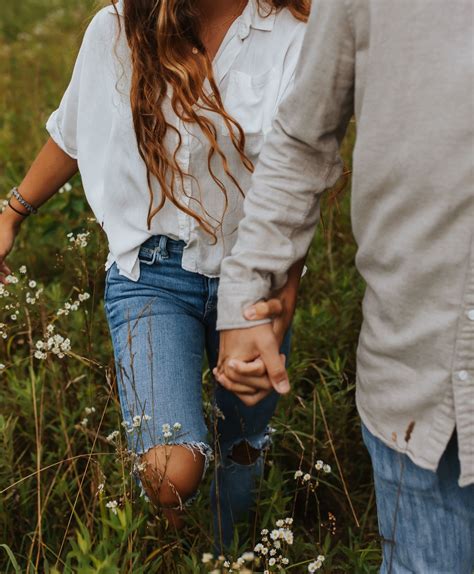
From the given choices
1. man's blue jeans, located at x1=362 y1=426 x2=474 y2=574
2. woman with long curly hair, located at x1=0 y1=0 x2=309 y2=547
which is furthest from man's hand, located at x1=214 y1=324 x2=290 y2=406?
woman with long curly hair, located at x1=0 y1=0 x2=309 y2=547

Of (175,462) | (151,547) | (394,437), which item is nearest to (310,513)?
(151,547)

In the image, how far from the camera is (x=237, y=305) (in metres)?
1.78

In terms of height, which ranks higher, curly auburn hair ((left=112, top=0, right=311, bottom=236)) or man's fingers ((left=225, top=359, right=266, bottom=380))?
curly auburn hair ((left=112, top=0, right=311, bottom=236))

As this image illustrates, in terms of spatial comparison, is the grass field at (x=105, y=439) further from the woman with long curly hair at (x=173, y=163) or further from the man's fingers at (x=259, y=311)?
the man's fingers at (x=259, y=311)

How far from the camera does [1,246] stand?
2.73m

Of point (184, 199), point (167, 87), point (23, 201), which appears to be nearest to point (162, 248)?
point (184, 199)

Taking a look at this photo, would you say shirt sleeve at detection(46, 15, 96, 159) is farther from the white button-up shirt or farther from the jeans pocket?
the jeans pocket

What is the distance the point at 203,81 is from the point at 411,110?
0.97m

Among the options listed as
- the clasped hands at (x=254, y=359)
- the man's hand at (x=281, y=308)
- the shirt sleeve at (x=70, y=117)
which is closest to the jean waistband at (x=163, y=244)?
the shirt sleeve at (x=70, y=117)

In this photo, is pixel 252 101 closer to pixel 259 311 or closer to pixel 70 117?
pixel 70 117

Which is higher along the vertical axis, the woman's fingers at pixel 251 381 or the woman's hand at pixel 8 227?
the woman's hand at pixel 8 227

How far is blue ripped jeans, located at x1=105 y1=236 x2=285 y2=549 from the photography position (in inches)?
93.0

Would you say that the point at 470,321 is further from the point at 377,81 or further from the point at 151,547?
the point at 151,547

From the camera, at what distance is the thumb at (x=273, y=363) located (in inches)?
70.0
